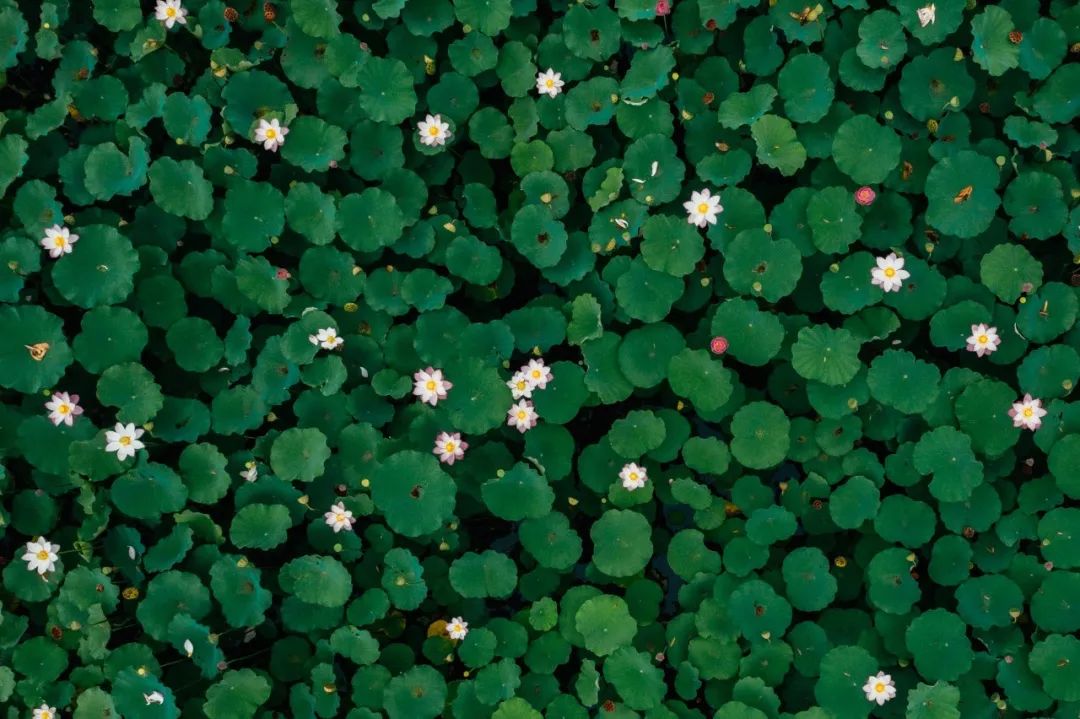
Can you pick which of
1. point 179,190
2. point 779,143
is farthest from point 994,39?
point 179,190

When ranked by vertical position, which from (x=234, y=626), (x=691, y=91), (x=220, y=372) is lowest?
(x=234, y=626)

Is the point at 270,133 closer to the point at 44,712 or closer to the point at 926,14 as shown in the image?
the point at 44,712

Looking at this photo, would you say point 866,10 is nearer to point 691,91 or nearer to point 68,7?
point 691,91

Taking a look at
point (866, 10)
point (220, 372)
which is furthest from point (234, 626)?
point (866, 10)

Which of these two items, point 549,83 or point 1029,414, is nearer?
point 1029,414

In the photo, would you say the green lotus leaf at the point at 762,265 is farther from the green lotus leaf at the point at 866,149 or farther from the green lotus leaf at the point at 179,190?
the green lotus leaf at the point at 179,190

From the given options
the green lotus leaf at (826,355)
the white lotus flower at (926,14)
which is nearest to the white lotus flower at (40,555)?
the green lotus leaf at (826,355)
